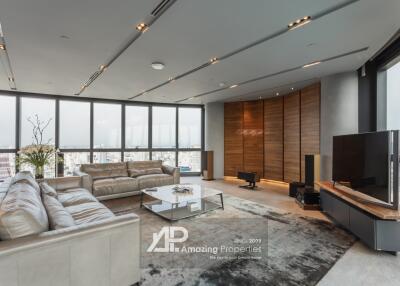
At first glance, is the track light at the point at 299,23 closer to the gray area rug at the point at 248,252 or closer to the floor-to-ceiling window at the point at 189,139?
the gray area rug at the point at 248,252

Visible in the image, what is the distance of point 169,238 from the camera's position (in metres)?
2.92

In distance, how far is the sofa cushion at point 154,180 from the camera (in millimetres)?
5070

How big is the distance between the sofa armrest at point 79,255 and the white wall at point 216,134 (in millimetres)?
5955

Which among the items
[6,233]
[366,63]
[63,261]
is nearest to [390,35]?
[366,63]

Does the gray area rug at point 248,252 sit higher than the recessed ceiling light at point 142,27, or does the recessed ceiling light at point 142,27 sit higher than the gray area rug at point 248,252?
the recessed ceiling light at point 142,27

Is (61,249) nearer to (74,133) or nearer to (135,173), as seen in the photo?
(135,173)

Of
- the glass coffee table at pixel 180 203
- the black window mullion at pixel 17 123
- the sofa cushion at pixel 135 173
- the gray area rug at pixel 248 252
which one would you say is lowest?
the gray area rug at pixel 248 252

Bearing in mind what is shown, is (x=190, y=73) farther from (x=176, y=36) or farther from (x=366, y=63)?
(x=366, y=63)

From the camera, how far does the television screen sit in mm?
2668

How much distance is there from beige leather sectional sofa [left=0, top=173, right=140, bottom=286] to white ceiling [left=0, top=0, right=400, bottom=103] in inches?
81.5

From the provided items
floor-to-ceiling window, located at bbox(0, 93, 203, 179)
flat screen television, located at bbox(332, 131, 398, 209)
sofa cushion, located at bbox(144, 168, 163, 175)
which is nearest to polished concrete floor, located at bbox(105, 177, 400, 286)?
flat screen television, located at bbox(332, 131, 398, 209)

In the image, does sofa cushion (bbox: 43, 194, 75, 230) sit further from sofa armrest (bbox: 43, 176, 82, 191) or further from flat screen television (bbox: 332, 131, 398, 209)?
flat screen television (bbox: 332, 131, 398, 209)

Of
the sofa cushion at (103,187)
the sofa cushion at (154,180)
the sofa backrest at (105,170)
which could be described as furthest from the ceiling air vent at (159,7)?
the sofa backrest at (105,170)

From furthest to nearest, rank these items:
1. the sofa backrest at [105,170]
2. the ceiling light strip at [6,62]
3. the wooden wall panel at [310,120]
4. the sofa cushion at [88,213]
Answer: the wooden wall panel at [310,120], the sofa backrest at [105,170], the ceiling light strip at [6,62], the sofa cushion at [88,213]
